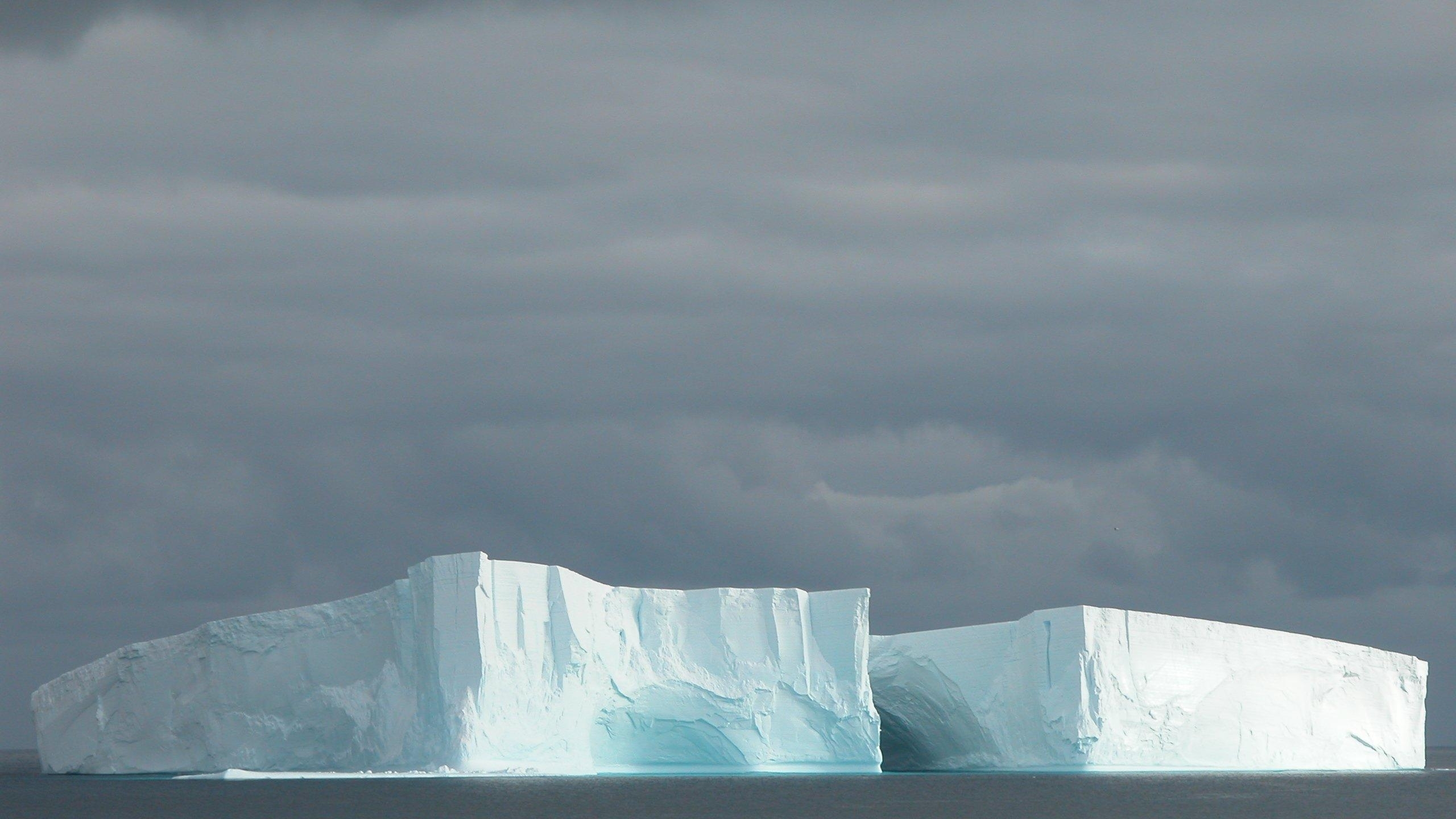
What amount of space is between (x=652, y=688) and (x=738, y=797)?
2392 mm

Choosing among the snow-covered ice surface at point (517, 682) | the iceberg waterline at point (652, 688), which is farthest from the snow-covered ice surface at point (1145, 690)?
the snow-covered ice surface at point (517, 682)

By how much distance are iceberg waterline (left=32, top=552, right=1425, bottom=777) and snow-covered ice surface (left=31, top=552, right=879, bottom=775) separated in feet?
0.12

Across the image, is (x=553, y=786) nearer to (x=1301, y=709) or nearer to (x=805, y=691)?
(x=805, y=691)

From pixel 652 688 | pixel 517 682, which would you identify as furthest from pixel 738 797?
pixel 517 682

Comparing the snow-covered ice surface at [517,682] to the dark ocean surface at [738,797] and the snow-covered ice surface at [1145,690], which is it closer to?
the dark ocean surface at [738,797]

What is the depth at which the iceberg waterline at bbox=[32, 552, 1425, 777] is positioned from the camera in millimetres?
28969

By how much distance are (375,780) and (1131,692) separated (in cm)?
1398

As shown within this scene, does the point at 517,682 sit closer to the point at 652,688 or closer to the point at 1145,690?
the point at 652,688

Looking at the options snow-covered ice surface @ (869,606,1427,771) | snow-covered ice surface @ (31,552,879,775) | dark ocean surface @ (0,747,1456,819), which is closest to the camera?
dark ocean surface @ (0,747,1456,819)

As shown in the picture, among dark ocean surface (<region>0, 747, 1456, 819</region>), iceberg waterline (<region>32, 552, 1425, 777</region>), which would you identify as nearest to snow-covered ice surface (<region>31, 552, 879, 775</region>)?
iceberg waterline (<region>32, 552, 1425, 777</region>)

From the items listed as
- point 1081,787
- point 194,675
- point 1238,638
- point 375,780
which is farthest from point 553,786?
point 1238,638

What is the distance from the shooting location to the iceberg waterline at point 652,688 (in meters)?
29.0

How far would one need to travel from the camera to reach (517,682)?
28844 millimetres

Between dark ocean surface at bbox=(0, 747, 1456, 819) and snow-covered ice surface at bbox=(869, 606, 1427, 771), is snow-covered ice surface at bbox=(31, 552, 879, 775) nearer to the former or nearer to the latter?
dark ocean surface at bbox=(0, 747, 1456, 819)
